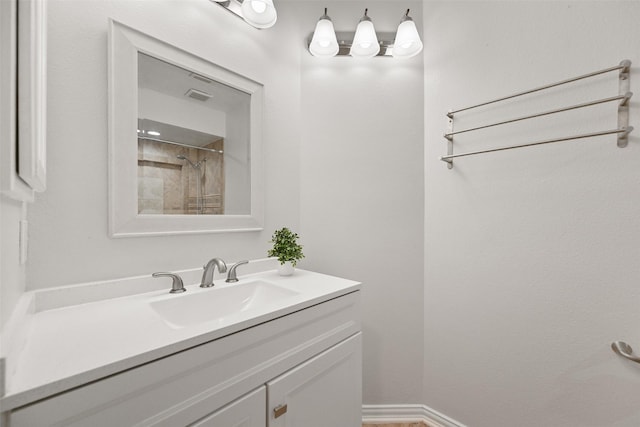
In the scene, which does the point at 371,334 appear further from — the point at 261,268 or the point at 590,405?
the point at 590,405

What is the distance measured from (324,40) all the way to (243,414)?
1.64m

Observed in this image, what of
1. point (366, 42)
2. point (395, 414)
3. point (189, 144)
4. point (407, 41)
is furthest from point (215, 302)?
point (407, 41)

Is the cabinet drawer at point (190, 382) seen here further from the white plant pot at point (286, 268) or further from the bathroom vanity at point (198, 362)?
the white plant pot at point (286, 268)

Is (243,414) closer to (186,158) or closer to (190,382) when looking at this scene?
(190,382)

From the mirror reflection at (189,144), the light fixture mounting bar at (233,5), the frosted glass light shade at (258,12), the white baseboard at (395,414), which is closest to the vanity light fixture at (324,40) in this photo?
the frosted glass light shade at (258,12)

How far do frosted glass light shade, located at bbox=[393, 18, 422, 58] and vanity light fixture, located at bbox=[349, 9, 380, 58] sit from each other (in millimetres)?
111

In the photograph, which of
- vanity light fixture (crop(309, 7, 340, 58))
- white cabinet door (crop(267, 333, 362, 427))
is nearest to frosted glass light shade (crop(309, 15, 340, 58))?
vanity light fixture (crop(309, 7, 340, 58))

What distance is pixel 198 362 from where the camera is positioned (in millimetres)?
633

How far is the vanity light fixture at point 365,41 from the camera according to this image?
1.36 m

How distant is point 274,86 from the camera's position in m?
1.42

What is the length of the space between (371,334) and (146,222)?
128 centimetres

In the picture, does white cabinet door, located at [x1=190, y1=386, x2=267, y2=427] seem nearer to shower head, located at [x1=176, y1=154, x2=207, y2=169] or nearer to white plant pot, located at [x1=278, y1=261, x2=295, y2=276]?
white plant pot, located at [x1=278, y1=261, x2=295, y2=276]

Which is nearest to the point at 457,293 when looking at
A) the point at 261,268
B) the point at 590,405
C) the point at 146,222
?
the point at 590,405

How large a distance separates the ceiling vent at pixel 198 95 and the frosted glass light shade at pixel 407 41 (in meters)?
1.01
